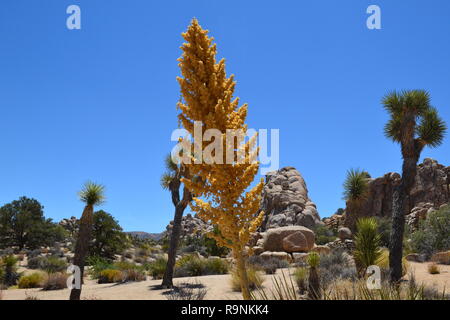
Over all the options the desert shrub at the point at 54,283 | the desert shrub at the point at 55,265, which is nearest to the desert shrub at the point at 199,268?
the desert shrub at the point at 54,283

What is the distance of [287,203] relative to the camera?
119 feet

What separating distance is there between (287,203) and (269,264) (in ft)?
62.9

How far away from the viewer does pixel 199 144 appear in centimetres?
663

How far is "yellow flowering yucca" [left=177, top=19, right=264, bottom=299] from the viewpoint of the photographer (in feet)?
20.8

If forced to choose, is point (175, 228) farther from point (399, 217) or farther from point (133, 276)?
point (399, 217)

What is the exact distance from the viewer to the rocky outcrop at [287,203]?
34688mm

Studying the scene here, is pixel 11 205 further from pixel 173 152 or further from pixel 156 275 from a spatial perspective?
pixel 173 152

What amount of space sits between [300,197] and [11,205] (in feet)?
102

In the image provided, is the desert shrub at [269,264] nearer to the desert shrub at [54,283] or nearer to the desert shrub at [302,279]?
the desert shrub at [302,279]

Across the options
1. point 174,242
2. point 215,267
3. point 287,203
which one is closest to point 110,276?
point 174,242

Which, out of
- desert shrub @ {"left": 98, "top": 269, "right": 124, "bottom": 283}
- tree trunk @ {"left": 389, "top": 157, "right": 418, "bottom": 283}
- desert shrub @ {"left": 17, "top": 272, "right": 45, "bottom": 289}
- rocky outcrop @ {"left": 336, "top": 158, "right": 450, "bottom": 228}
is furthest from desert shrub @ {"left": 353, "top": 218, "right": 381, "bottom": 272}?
rocky outcrop @ {"left": 336, "top": 158, "right": 450, "bottom": 228}

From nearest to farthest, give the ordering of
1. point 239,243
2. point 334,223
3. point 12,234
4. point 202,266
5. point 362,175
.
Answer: point 239,243, point 202,266, point 362,175, point 12,234, point 334,223

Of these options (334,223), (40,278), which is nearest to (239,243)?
(40,278)
